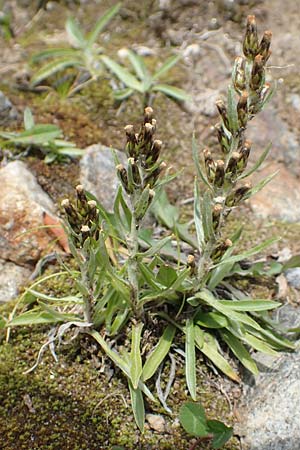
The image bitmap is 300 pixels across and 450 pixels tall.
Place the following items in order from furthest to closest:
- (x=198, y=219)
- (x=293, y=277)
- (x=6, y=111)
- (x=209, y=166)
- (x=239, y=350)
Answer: (x=6, y=111), (x=293, y=277), (x=198, y=219), (x=239, y=350), (x=209, y=166)

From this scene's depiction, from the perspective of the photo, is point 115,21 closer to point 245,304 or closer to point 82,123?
point 82,123

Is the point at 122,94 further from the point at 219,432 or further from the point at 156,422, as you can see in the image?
the point at 219,432

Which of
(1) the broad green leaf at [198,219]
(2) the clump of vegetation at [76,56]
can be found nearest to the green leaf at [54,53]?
(2) the clump of vegetation at [76,56]

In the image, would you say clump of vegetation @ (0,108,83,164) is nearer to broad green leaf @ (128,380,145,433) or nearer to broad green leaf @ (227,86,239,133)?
broad green leaf @ (227,86,239,133)

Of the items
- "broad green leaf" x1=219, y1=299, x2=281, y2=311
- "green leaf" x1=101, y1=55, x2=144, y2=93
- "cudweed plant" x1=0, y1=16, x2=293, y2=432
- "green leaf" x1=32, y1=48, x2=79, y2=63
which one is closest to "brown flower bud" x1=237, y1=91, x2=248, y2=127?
"cudweed plant" x1=0, y1=16, x2=293, y2=432

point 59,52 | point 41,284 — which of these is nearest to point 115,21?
point 59,52

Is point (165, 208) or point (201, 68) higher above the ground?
point (201, 68)

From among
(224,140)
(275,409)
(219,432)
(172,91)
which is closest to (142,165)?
(224,140)
